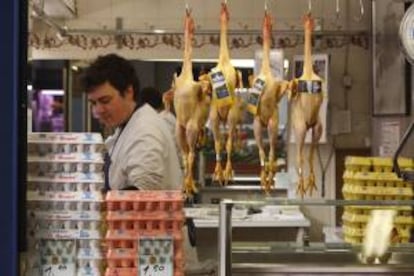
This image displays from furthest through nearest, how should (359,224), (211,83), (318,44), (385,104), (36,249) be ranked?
(318,44)
(385,104)
(359,224)
(211,83)
(36,249)

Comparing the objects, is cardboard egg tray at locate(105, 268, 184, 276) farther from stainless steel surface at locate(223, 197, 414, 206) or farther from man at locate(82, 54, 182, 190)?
man at locate(82, 54, 182, 190)

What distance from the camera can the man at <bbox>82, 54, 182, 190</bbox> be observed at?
9.82 feet

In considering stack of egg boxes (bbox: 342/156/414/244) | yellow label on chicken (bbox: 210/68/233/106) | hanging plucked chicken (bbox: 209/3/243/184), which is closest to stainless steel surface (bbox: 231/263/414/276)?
hanging plucked chicken (bbox: 209/3/243/184)

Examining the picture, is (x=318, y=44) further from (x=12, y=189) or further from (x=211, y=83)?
(x=12, y=189)

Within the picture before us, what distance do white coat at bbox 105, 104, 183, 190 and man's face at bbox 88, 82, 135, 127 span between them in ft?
0.26

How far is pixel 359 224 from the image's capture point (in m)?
3.13

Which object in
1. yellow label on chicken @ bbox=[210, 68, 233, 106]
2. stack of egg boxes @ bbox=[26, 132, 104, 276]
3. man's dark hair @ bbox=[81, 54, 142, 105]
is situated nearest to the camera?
stack of egg boxes @ bbox=[26, 132, 104, 276]

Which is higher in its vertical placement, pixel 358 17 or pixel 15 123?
pixel 358 17

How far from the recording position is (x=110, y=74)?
3195 millimetres

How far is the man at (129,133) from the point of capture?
2994 millimetres

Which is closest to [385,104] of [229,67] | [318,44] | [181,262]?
[318,44]


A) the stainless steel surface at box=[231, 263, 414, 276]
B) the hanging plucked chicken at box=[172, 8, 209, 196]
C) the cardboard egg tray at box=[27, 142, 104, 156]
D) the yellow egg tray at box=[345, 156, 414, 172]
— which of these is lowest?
the stainless steel surface at box=[231, 263, 414, 276]

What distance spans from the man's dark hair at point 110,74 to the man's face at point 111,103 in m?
0.02

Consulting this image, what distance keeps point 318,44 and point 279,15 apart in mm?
470
